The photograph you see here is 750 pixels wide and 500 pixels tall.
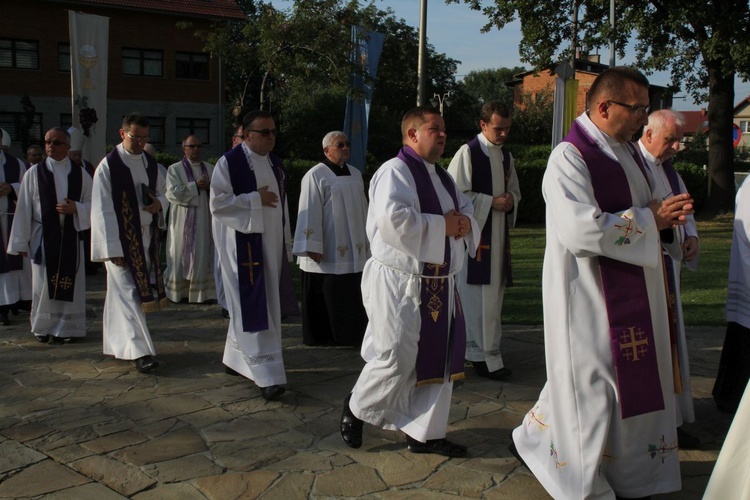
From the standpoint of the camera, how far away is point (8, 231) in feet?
28.4

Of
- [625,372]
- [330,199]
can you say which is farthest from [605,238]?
[330,199]

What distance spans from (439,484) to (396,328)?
2.86ft

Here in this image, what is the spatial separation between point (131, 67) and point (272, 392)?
31.4 meters

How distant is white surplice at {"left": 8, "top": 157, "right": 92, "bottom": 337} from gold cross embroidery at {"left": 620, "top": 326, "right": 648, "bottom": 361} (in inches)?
220

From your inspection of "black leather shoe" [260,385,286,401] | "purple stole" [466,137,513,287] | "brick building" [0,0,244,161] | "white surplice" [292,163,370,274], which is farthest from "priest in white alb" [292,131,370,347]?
"brick building" [0,0,244,161]

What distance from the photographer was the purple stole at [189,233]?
1009 centimetres

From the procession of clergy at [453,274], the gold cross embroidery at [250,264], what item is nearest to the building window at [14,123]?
the procession of clergy at [453,274]

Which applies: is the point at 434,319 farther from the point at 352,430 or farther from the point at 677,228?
the point at 677,228

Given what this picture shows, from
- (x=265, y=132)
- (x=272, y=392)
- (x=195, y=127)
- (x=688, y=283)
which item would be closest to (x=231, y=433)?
(x=272, y=392)

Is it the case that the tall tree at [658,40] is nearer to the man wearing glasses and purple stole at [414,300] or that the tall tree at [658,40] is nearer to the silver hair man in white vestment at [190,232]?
the silver hair man in white vestment at [190,232]

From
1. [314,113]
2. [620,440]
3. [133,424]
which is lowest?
[133,424]

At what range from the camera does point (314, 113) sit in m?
37.2

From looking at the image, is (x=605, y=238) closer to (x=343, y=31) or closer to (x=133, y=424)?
(x=133, y=424)

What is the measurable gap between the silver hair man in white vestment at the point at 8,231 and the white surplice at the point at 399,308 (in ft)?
18.3
